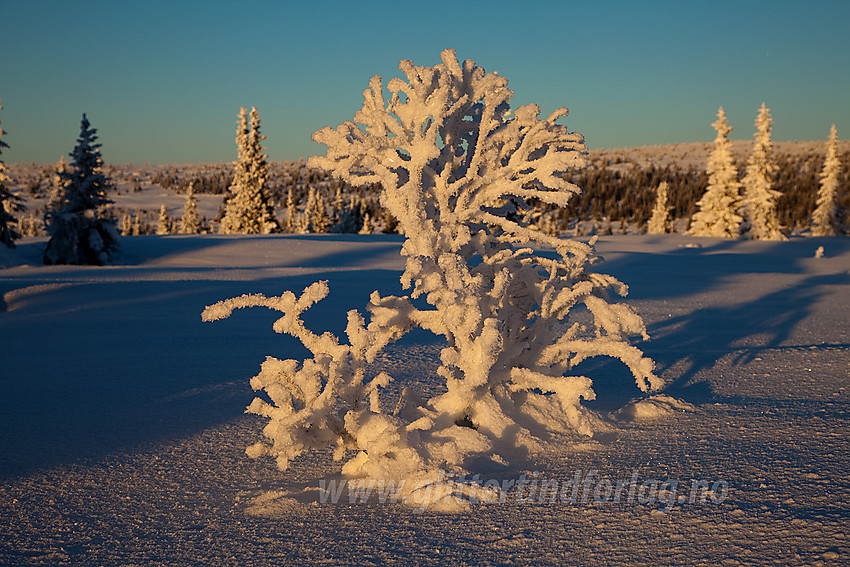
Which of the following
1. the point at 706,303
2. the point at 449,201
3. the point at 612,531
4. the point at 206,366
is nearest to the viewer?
the point at 612,531

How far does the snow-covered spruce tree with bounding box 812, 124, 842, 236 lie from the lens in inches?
1522

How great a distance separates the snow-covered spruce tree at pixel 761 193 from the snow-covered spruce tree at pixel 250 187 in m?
27.9

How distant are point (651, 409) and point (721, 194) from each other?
3300 cm

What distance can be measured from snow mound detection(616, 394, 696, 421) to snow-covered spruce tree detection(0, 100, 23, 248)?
23102mm

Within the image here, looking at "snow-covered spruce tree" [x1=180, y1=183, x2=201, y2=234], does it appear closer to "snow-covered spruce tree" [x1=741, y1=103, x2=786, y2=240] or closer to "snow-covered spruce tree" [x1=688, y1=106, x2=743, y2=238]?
"snow-covered spruce tree" [x1=688, y1=106, x2=743, y2=238]

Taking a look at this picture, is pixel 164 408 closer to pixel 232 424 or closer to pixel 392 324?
pixel 232 424

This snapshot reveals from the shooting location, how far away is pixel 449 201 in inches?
173

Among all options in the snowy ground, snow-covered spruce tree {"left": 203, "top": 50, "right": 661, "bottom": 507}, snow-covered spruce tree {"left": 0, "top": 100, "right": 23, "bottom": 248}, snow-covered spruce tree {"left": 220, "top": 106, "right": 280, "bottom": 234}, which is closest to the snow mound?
the snowy ground

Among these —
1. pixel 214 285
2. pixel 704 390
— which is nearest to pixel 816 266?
pixel 704 390

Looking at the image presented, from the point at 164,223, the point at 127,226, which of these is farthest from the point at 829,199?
the point at 127,226

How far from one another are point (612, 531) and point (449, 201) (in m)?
2.46

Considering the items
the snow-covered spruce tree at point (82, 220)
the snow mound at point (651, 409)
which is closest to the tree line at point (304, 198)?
the snow-covered spruce tree at point (82, 220)

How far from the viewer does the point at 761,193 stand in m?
32.5

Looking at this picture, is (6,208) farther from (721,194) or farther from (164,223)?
(721,194)
